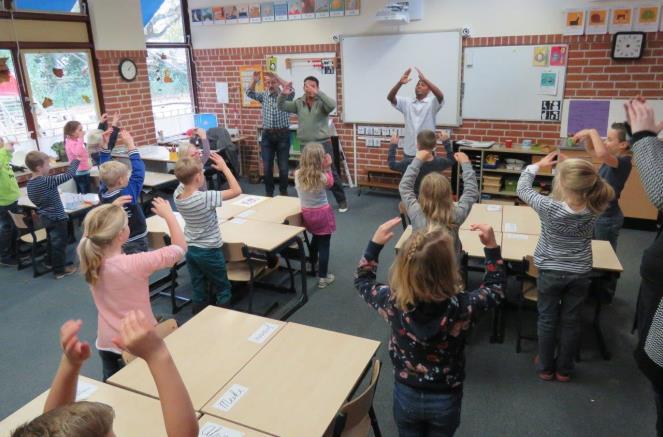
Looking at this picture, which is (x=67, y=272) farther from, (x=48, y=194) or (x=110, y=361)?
(x=110, y=361)

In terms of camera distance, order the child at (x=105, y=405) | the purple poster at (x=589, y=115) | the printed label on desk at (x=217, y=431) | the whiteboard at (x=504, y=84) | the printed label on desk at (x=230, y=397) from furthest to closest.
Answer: the whiteboard at (x=504, y=84) < the purple poster at (x=589, y=115) < the printed label on desk at (x=230, y=397) < the printed label on desk at (x=217, y=431) < the child at (x=105, y=405)

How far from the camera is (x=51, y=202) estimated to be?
461cm

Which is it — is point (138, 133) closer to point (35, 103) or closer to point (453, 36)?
point (35, 103)

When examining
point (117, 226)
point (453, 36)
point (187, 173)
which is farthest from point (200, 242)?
point (453, 36)

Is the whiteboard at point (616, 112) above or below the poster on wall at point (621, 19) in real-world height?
below

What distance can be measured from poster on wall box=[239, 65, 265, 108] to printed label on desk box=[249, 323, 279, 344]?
5.95 meters

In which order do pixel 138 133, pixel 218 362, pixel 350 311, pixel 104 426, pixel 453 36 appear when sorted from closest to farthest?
1. pixel 104 426
2. pixel 218 362
3. pixel 350 311
4. pixel 453 36
5. pixel 138 133

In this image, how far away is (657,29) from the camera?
5242mm

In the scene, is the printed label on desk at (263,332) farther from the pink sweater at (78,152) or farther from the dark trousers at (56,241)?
the pink sweater at (78,152)

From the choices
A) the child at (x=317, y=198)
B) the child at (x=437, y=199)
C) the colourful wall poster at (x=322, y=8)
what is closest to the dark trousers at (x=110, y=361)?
the child at (x=437, y=199)

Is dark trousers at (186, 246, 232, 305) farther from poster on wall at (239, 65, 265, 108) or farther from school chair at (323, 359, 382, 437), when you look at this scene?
poster on wall at (239, 65, 265, 108)

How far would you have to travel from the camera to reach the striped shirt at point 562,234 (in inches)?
104

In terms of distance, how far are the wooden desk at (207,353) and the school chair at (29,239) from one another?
10.3ft

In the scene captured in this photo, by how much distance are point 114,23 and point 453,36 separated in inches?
173
